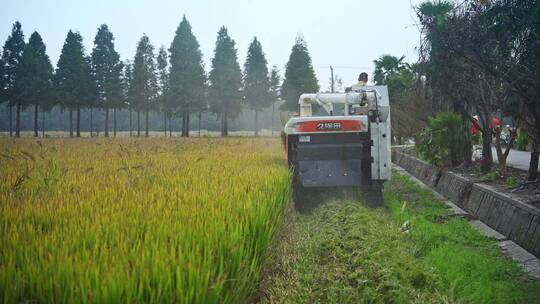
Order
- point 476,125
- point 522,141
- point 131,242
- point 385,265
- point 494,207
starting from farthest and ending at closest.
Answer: point 522,141 < point 476,125 < point 494,207 < point 385,265 < point 131,242

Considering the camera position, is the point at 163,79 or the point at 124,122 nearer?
the point at 163,79

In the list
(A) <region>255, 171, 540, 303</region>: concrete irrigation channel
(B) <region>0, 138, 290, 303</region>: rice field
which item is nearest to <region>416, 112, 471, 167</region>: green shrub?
(A) <region>255, 171, 540, 303</region>: concrete irrigation channel

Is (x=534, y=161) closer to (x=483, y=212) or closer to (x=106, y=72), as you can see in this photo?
(x=483, y=212)

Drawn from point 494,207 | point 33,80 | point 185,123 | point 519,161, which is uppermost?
point 33,80

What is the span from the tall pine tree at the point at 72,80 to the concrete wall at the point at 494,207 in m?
49.3

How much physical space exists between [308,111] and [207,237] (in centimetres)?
816

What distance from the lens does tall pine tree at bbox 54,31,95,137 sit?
54.4 metres

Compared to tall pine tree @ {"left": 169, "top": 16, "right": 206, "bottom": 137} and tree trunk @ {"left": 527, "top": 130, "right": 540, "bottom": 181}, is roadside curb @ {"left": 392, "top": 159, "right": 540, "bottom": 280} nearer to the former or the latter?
tree trunk @ {"left": 527, "top": 130, "right": 540, "bottom": 181}

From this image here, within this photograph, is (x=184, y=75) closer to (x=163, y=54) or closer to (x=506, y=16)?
(x=163, y=54)

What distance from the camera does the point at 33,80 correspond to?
165ft

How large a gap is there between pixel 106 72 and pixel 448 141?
51763 millimetres

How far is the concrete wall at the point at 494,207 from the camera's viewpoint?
634cm

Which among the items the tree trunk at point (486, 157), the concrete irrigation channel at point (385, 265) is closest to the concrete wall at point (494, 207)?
the concrete irrigation channel at point (385, 265)

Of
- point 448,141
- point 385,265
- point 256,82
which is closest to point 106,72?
point 256,82
